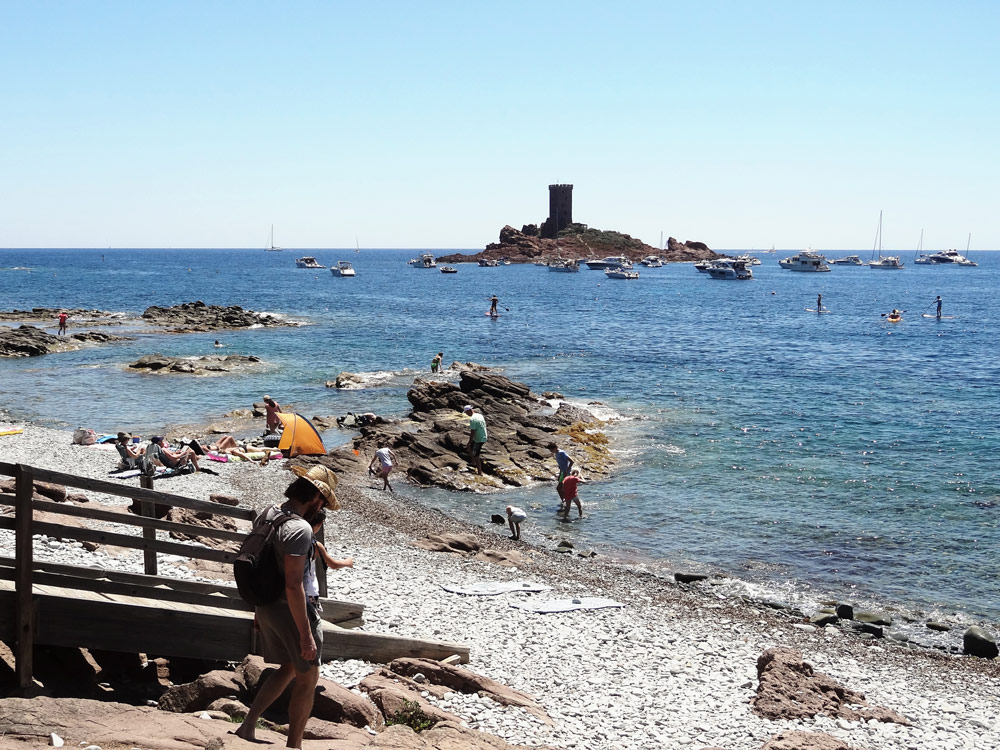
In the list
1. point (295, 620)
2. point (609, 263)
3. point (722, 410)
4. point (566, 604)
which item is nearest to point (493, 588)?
point (566, 604)

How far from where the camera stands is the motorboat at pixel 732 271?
15000 cm

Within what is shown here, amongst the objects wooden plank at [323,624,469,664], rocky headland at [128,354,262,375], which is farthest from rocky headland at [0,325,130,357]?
wooden plank at [323,624,469,664]

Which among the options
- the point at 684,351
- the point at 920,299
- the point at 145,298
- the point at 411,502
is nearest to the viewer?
the point at 411,502

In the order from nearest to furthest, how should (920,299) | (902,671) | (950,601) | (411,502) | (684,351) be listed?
1. (902,671)
2. (950,601)
3. (411,502)
4. (684,351)
5. (920,299)

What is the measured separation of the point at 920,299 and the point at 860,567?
107 metres

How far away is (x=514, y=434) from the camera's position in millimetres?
28406

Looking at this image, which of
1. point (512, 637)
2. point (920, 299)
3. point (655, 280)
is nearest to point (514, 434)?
point (512, 637)

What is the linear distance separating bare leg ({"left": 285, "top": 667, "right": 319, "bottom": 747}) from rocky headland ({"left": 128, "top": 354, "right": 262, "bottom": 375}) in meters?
37.6

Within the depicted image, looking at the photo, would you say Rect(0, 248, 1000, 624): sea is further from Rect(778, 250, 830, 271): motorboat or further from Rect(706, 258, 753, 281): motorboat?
Rect(778, 250, 830, 271): motorboat

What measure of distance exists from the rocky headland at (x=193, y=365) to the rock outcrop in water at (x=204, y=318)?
1772 cm

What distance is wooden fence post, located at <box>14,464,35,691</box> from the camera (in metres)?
6.87

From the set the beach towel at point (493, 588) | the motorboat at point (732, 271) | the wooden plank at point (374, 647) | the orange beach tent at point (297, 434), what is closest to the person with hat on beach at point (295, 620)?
the wooden plank at point (374, 647)

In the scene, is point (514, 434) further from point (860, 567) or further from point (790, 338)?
point (790, 338)

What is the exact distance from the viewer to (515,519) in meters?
19.5
